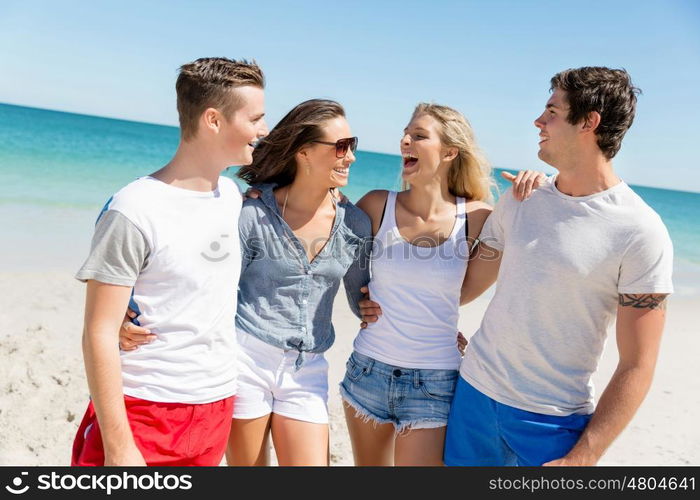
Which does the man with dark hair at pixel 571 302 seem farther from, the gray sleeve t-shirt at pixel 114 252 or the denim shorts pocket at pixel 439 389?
the gray sleeve t-shirt at pixel 114 252

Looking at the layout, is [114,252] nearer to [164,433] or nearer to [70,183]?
[164,433]

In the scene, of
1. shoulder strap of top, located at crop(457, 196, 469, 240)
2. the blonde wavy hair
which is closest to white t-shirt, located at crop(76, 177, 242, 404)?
shoulder strap of top, located at crop(457, 196, 469, 240)

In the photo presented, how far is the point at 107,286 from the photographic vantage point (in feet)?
8.09

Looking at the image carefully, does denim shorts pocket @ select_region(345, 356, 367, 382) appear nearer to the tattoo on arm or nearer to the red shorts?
the red shorts

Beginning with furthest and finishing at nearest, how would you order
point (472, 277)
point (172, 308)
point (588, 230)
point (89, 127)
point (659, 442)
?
point (89, 127), point (659, 442), point (472, 277), point (588, 230), point (172, 308)

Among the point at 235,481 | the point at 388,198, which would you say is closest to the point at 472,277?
the point at 388,198

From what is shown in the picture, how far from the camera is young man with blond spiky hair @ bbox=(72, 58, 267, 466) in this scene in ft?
8.14

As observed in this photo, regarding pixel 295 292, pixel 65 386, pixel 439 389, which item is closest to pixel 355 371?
pixel 439 389

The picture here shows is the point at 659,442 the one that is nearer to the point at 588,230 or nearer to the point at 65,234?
the point at 588,230

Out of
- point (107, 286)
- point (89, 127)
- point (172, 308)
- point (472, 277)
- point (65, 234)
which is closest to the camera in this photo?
point (107, 286)

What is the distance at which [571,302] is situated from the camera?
2953 millimetres

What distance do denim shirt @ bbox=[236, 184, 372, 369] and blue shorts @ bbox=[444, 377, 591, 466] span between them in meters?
0.87

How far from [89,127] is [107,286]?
52.4 meters

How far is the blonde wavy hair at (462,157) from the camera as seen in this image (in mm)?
3967
